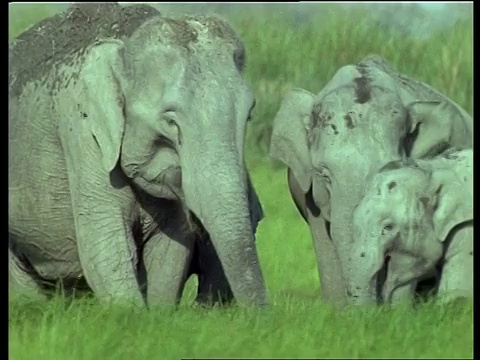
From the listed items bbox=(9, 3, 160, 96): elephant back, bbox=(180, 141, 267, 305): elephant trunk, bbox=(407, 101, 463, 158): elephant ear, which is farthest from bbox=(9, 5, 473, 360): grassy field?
bbox=(9, 3, 160, 96): elephant back

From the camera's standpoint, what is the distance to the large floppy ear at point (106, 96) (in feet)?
21.6

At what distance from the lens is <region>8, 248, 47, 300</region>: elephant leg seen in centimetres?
741

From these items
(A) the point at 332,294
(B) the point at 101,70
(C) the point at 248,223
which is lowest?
(A) the point at 332,294

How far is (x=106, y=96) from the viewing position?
6621 mm

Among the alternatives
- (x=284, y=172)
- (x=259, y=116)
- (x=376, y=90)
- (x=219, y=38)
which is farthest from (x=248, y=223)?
(x=259, y=116)

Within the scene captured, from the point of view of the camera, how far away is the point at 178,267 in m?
6.89

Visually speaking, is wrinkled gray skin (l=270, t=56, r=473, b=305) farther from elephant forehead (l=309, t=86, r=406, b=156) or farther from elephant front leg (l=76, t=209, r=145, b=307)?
elephant front leg (l=76, t=209, r=145, b=307)

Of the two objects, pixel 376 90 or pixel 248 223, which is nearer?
pixel 248 223

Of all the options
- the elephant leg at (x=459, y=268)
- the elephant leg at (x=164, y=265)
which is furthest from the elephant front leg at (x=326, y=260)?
the elephant leg at (x=459, y=268)

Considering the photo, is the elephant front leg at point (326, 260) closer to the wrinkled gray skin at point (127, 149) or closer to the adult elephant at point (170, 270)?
the adult elephant at point (170, 270)

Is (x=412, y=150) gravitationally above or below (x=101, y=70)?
below
